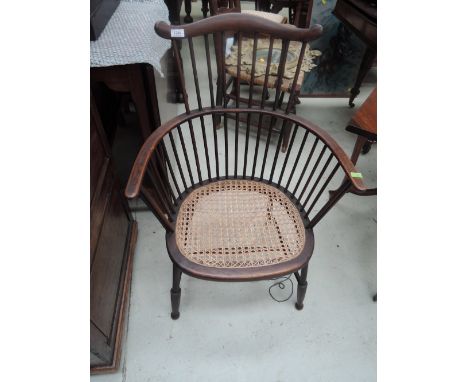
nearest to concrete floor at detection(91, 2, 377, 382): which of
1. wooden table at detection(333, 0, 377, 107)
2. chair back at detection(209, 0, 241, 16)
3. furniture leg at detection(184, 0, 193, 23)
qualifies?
chair back at detection(209, 0, 241, 16)

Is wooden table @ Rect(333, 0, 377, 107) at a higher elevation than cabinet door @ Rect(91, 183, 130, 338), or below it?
higher

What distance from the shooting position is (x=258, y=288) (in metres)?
1.34

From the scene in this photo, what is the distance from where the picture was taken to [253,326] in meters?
1.23

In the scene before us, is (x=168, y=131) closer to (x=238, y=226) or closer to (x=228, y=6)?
(x=238, y=226)

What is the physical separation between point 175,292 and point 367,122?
97cm

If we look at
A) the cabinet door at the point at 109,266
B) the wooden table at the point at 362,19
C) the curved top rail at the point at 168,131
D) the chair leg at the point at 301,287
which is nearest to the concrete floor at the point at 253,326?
the chair leg at the point at 301,287

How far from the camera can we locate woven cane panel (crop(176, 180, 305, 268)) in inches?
38.2

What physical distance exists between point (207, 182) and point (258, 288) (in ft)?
1.69

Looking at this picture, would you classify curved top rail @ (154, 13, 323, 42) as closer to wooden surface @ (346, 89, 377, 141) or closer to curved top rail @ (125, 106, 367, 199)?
curved top rail @ (125, 106, 367, 199)

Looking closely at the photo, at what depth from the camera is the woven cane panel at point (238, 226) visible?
0.97 metres

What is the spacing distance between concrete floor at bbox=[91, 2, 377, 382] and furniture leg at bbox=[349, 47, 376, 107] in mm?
1204

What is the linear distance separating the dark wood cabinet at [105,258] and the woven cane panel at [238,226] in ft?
→ 0.79

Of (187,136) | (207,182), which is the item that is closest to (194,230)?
(207,182)

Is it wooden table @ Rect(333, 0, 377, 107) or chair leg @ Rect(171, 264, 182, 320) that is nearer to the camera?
chair leg @ Rect(171, 264, 182, 320)
